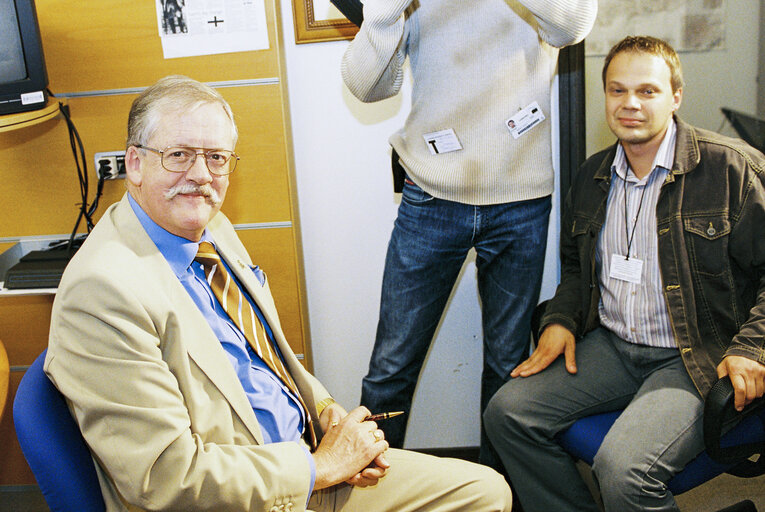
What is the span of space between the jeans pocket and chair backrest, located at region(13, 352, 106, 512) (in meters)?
1.14

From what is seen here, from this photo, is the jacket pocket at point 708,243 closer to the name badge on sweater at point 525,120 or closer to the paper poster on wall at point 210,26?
the name badge on sweater at point 525,120

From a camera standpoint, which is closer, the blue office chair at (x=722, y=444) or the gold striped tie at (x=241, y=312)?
the gold striped tie at (x=241, y=312)

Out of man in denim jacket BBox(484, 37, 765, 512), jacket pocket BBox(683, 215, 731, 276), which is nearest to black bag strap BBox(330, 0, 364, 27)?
man in denim jacket BBox(484, 37, 765, 512)

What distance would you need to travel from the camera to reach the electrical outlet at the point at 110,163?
8.16 ft

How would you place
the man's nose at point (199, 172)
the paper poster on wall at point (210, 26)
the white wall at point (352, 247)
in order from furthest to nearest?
the white wall at point (352, 247) < the paper poster on wall at point (210, 26) < the man's nose at point (199, 172)

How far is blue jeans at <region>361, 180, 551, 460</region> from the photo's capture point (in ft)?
7.00

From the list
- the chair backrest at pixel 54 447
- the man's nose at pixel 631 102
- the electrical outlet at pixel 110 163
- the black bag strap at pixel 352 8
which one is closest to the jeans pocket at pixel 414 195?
the black bag strap at pixel 352 8

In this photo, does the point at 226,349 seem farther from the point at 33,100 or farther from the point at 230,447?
the point at 33,100

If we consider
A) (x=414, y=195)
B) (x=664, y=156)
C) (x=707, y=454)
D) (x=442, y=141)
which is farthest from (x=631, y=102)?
(x=707, y=454)

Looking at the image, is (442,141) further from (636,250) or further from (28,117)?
(28,117)

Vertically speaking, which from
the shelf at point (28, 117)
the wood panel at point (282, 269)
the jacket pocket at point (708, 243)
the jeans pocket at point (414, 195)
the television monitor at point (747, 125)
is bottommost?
the wood panel at point (282, 269)

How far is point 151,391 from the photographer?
1265mm

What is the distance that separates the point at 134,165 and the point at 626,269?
4.56ft

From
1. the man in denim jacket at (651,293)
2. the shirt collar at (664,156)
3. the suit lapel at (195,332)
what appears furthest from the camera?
the shirt collar at (664,156)
